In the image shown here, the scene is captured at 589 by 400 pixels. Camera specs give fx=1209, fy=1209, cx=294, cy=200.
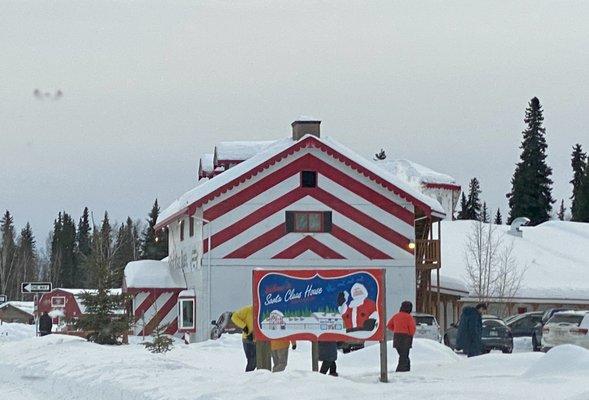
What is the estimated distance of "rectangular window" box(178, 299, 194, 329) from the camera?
45969 mm

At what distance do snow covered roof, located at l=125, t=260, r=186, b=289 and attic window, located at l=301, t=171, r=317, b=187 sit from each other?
22.1 ft

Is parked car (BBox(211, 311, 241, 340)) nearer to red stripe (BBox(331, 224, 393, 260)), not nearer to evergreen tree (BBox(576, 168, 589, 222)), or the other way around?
red stripe (BBox(331, 224, 393, 260))

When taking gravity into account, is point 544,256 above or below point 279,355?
above

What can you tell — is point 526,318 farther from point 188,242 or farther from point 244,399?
point 244,399

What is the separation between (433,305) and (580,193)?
50.3m

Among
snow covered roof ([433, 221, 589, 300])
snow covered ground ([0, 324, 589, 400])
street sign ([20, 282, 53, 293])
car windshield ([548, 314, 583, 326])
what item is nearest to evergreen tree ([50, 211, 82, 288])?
snow covered roof ([433, 221, 589, 300])

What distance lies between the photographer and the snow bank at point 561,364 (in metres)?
18.5

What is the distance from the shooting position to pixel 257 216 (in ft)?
150

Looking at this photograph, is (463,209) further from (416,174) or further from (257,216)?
(257,216)

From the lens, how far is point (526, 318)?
47344 mm

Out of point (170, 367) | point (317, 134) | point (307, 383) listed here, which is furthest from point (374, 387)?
point (317, 134)

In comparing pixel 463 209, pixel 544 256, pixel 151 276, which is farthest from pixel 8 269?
pixel 151 276

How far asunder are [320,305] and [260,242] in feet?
85.2

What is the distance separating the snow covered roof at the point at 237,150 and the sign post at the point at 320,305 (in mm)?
33190
